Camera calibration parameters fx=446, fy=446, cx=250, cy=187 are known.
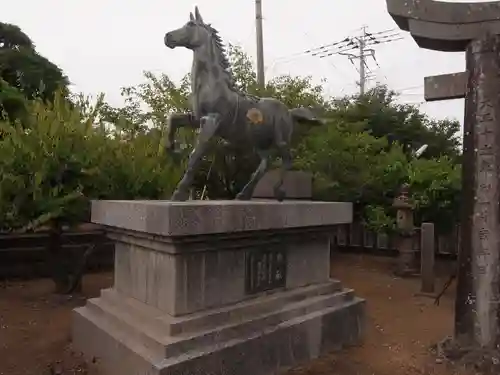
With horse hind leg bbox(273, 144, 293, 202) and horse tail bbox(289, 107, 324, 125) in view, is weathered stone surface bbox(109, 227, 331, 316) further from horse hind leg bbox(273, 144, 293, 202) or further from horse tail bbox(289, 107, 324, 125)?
horse tail bbox(289, 107, 324, 125)

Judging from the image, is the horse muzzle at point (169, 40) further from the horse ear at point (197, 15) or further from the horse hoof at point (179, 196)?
the horse hoof at point (179, 196)

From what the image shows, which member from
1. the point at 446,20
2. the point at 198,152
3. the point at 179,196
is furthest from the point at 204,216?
the point at 446,20

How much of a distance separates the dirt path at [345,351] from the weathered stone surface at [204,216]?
1.32 meters

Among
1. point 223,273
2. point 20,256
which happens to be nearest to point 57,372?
point 223,273

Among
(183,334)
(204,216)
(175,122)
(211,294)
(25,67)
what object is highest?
(25,67)

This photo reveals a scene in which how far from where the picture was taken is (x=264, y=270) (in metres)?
4.04

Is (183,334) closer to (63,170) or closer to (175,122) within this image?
(175,122)

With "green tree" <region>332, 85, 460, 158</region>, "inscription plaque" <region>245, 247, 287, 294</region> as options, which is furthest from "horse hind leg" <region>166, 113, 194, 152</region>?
"green tree" <region>332, 85, 460, 158</region>

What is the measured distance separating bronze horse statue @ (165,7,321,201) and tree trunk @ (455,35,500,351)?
179cm

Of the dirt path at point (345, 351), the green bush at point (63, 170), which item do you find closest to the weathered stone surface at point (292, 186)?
the green bush at point (63, 170)

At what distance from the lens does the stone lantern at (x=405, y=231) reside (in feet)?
27.9

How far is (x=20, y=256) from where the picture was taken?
24.8 feet

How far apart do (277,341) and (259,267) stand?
647 mm

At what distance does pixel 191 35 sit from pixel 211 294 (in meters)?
2.26
